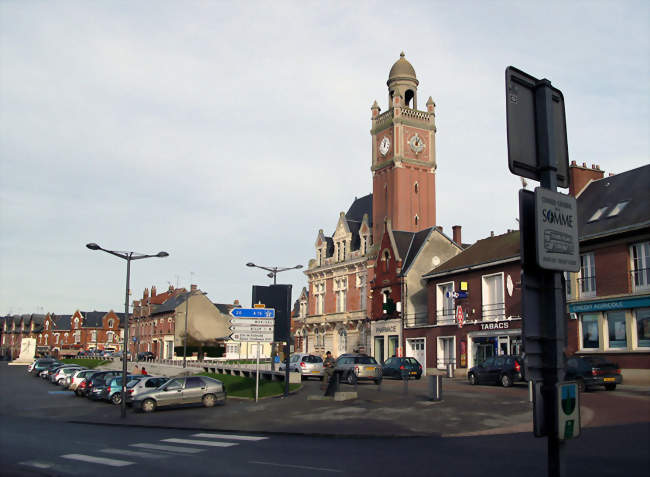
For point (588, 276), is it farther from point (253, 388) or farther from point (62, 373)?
point (62, 373)

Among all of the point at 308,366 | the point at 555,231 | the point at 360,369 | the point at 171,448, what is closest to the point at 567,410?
the point at 555,231

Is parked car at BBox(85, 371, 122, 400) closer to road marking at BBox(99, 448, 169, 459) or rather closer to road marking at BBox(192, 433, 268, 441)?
road marking at BBox(192, 433, 268, 441)

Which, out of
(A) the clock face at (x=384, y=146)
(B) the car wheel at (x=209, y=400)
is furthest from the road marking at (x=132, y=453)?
(A) the clock face at (x=384, y=146)

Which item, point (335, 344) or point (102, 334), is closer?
point (335, 344)

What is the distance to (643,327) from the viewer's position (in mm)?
29516

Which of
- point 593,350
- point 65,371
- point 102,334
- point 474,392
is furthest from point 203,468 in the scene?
point 102,334

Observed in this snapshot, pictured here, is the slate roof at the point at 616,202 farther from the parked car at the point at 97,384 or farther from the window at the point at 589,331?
the parked car at the point at 97,384

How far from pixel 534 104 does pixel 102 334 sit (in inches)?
5659

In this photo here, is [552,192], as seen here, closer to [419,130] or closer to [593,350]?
[593,350]

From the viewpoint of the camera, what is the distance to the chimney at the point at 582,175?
37906mm

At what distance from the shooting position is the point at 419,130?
67.4 meters

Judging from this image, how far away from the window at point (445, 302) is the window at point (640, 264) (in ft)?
50.5

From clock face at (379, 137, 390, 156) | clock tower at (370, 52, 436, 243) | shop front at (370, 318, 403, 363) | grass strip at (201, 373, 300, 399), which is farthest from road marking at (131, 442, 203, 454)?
clock face at (379, 137, 390, 156)

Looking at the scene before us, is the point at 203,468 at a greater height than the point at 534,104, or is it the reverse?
the point at 534,104
